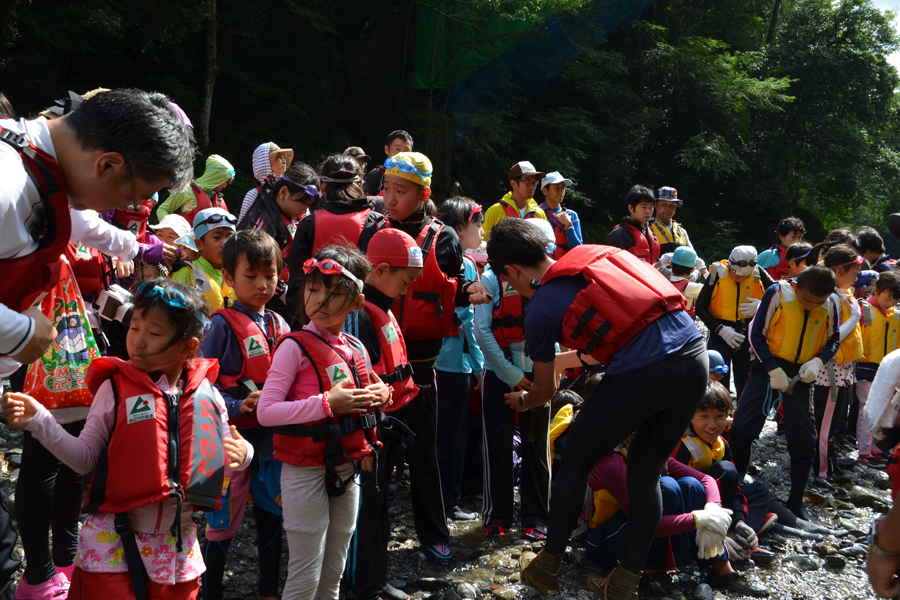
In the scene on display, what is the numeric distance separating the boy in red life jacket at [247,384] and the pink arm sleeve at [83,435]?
2.49ft

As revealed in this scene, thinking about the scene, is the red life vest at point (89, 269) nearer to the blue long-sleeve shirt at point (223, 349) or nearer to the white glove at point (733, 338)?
the blue long-sleeve shirt at point (223, 349)

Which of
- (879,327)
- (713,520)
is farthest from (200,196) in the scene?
(879,327)

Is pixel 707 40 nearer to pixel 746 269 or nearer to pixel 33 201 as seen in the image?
pixel 746 269

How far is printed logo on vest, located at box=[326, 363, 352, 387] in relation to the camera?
2.71 m

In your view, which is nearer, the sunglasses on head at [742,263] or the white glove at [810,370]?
the white glove at [810,370]

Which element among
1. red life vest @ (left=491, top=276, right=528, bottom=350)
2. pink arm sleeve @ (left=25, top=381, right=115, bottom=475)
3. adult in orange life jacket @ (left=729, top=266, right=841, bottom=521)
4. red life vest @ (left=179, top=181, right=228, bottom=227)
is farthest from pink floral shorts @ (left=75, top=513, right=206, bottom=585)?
adult in orange life jacket @ (left=729, top=266, right=841, bottom=521)

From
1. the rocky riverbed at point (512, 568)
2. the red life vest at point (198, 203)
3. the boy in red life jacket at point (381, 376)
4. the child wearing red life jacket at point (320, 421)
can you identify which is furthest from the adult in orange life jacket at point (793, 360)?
the red life vest at point (198, 203)

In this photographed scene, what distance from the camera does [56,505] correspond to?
115 inches

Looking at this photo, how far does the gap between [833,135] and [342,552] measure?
25.1m

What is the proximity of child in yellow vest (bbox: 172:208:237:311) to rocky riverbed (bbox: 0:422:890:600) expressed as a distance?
1425 millimetres

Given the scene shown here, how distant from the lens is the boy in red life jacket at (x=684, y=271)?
700 centimetres

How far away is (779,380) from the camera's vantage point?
5.06 metres

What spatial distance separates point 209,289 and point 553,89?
1644 centimetres

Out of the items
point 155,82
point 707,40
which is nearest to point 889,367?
point 155,82
